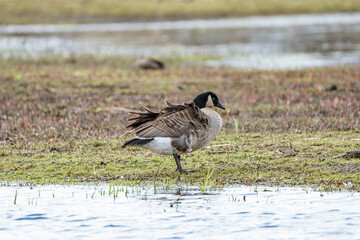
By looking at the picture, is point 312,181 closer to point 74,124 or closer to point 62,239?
point 62,239

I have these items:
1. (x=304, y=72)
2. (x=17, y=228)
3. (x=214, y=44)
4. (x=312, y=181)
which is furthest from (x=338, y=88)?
(x=214, y=44)

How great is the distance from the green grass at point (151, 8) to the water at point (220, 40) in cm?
365

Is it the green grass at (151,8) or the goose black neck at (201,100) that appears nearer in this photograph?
the goose black neck at (201,100)

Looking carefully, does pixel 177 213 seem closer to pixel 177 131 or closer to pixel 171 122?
pixel 177 131

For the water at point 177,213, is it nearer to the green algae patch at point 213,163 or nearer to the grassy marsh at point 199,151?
the green algae patch at point 213,163

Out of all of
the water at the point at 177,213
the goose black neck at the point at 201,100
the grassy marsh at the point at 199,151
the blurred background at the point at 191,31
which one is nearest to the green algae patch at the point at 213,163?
the grassy marsh at the point at 199,151

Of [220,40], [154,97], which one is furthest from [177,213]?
[220,40]

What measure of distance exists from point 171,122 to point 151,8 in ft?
214

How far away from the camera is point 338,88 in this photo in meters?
19.8

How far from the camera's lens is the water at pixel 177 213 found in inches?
306

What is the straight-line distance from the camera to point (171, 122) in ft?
33.2

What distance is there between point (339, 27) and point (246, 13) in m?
19.1

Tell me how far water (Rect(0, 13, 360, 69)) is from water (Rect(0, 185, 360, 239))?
19.0 meters

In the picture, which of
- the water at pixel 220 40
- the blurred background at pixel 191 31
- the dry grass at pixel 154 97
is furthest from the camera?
the blurred background at pixel 191 31
